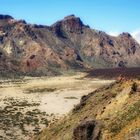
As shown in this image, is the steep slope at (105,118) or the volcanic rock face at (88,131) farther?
the volcanic rock face at (88,131)

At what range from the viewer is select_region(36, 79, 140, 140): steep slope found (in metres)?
18.7

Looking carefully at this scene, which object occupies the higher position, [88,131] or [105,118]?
[105,118]

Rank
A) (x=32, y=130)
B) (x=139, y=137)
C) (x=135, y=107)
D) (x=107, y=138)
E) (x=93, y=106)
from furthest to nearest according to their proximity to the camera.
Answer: (x=32, y=130), (x=93, y=106), (x=135, y=107), (x=107, y=138), (x=139, y=137)

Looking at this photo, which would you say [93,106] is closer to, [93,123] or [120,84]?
[120,84]

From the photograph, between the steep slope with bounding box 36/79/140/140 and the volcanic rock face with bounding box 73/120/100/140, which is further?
the volcanic rock face with bounding box 73/120/100/140

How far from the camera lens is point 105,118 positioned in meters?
20.6

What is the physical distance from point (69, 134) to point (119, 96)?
3.74 meters

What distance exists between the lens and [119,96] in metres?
23.7

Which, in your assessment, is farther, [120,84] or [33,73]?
[33,73]

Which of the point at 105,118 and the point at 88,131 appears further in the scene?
the point at 105,118

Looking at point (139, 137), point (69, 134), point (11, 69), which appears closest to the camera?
point (139, 137)

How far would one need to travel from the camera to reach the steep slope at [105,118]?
18.7 meters

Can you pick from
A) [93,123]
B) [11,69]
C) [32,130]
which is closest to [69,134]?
[93,123]

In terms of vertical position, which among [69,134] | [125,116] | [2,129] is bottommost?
[2,129]
